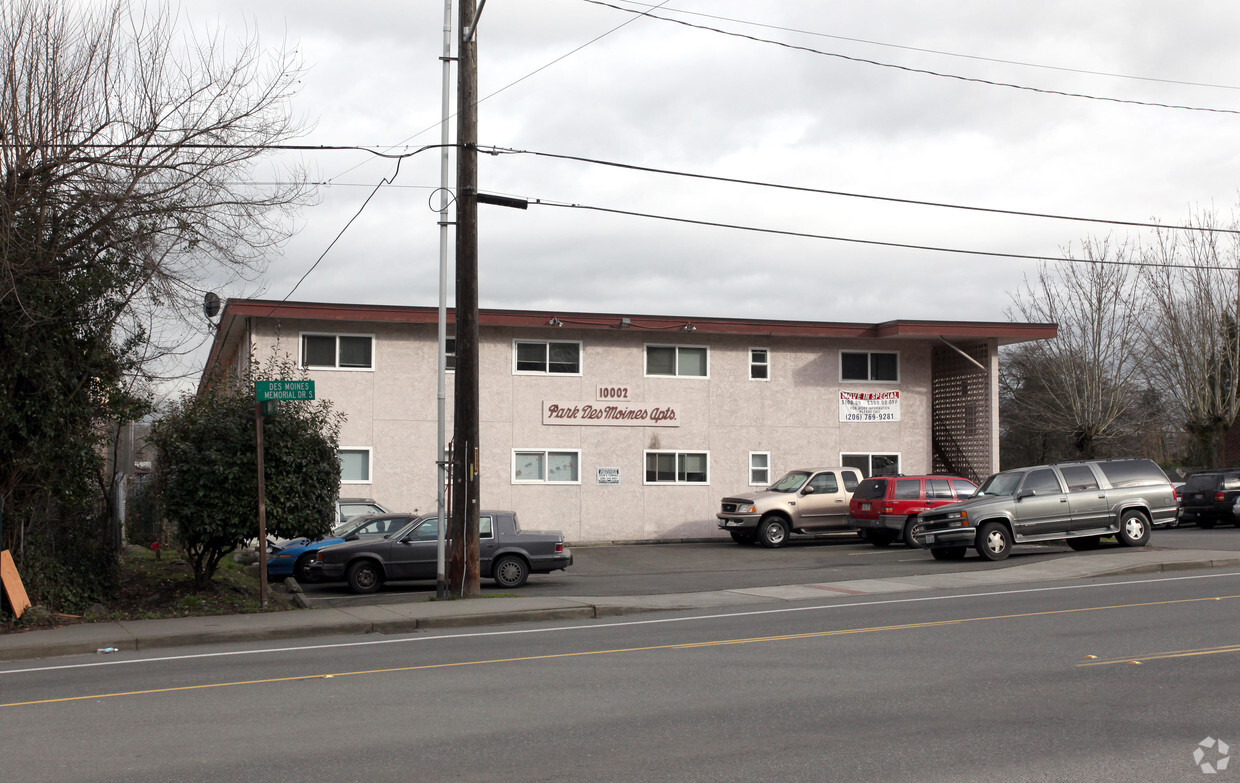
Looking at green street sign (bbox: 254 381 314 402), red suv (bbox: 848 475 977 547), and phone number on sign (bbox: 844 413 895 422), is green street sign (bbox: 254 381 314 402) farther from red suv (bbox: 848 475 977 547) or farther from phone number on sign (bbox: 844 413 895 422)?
phone number on sign (bbox: 844 413 895 422)

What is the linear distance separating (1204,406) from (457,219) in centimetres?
3521

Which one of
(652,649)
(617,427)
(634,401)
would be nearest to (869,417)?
(634,401)

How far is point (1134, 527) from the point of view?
21.2m

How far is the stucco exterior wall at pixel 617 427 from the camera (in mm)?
26984

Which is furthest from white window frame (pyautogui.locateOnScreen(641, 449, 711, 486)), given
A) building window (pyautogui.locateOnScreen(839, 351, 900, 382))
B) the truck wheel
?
building window (pyautogui.locateOnScreen(839, 351, 900, 382))

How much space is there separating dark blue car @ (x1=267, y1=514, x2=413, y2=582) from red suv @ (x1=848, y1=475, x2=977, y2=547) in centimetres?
1166

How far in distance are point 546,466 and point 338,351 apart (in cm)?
612

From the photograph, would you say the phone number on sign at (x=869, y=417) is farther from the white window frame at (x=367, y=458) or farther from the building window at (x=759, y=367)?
the white window frame at (x=367, y=458)

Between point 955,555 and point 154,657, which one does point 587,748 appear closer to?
point 154,657

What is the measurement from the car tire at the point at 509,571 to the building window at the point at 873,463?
15113 millimetres

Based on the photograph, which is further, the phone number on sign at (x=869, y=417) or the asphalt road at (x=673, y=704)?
the phone number on sign at (x=869, y=417)

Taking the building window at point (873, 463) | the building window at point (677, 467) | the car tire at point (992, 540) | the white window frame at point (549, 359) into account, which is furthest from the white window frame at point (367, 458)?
the car tire at point (992, 540)

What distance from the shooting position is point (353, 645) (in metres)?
12.4

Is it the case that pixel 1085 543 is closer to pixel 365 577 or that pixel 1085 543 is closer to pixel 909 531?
pixel 909 531
